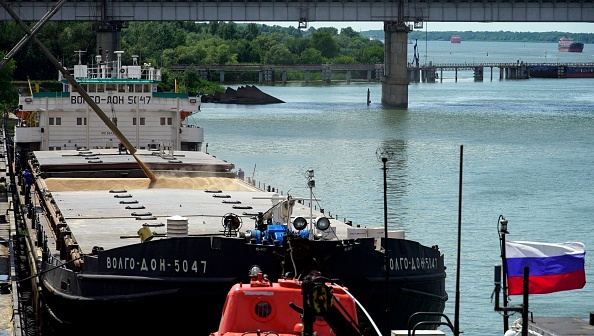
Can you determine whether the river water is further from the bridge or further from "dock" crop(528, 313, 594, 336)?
the bridge

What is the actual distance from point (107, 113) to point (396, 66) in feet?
260

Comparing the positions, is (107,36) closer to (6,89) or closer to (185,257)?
(6,89)

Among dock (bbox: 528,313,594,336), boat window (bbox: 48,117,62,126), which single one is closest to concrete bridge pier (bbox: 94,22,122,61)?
boat window (bbox: 48,117,62,126)

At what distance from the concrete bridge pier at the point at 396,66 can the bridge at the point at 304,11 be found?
1137mm

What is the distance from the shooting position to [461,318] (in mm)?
34156

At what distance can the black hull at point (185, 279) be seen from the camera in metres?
27.1

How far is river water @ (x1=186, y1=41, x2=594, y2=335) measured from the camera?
43.2 m

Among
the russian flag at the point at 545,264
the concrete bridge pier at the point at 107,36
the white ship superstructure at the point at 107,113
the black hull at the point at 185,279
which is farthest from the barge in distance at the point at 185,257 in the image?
the concrete bridge pier at the point at 107,36

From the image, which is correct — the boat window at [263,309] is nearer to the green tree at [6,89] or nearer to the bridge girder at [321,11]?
the green tree at [6,89]

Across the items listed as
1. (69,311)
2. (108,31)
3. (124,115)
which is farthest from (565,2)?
(69,311)

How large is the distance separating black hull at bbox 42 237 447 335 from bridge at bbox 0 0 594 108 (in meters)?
89.0

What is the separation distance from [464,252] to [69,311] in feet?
57.8

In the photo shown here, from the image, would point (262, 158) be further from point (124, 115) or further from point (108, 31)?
point (108, 31)

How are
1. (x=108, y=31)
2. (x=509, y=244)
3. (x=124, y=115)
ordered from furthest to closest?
1. (x=108, y=31)
2. (x=124, y=115)
3. (x=509, y=244)
